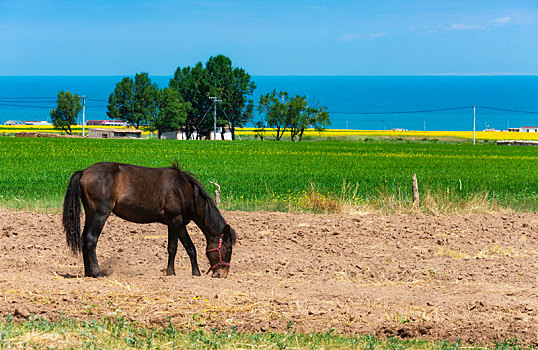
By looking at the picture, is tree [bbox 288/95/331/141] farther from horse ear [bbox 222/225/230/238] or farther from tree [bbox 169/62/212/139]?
horse ear [bbox 222/225/230/238]

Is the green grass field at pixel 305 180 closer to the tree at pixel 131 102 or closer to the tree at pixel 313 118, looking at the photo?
the tree at pixel 313 118

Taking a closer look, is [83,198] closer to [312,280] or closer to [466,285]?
[312,280]

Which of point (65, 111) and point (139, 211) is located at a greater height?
point (65, 111)

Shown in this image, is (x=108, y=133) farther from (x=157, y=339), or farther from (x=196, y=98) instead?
(x=157, y=339)

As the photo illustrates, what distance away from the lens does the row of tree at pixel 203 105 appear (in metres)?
99.4

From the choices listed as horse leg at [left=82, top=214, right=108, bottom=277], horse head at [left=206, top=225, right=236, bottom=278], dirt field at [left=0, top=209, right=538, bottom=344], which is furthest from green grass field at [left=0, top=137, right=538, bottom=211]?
horse leg at [left=82, top=214, right=108, bottom=277]

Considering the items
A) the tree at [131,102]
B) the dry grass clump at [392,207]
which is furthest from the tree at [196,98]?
the dry grass clump at [392,207]

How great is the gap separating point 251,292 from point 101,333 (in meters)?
2.48

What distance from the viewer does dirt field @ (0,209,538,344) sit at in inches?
337

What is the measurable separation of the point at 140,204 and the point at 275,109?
8958cm

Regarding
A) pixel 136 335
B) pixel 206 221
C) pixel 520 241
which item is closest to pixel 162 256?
pixel 206 221

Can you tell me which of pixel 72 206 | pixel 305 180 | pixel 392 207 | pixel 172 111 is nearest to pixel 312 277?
pixel 72 206

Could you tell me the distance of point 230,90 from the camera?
114000 millimetres

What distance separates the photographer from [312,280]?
11828 mm
